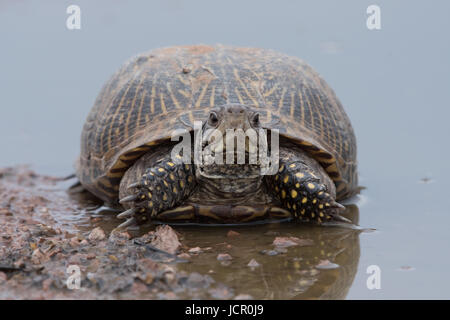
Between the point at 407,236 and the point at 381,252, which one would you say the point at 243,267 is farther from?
the point at 407,236

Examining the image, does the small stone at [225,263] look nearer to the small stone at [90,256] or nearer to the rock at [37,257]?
the small stone at [90,256]

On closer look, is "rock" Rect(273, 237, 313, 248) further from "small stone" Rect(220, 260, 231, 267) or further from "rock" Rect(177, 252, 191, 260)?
"rock" Rect(177, 252, 191, 260)

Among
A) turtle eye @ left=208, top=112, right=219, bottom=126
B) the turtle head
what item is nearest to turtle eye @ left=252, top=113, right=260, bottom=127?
the turtle head

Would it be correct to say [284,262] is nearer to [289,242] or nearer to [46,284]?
[289,242]

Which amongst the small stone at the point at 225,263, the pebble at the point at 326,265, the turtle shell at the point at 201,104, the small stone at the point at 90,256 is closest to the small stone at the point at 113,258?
the small stone at the point at 90,256

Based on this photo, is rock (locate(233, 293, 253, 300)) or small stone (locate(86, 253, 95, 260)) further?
small stone (locate(86, 253, 95, 260))

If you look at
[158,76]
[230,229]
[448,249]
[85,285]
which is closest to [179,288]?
[85,285]

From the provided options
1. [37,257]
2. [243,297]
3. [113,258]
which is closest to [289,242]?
[243,297]
